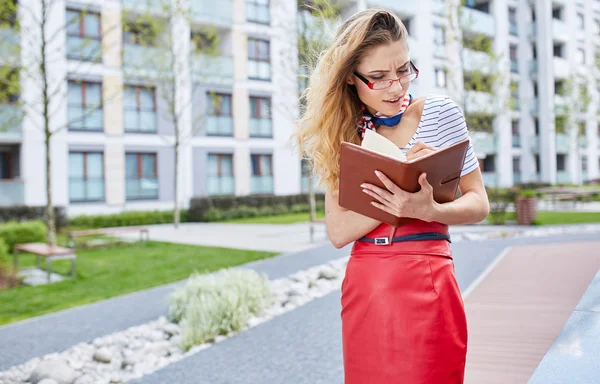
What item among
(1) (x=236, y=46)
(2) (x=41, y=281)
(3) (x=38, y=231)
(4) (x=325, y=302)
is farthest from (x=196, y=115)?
(4) (x=325, y=302)

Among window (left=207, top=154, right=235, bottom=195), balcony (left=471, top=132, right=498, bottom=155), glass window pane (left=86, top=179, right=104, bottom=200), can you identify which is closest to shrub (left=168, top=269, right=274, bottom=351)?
glass window pane (left=86, top=179, right=104, bottom=200)

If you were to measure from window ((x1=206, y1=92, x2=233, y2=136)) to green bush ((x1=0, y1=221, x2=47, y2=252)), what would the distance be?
1187 centimetres

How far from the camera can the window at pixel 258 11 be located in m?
26.0

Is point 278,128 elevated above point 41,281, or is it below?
above

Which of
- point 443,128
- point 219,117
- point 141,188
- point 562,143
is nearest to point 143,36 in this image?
point 219,117

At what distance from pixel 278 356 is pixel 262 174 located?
2198 centimetres

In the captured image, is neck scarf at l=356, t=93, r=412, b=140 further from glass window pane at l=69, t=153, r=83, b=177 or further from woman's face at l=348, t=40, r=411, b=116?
glass window pane at l=69, t=153, r=83, b=177

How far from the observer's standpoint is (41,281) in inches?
358

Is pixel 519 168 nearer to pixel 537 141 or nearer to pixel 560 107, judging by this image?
pixel 537 141

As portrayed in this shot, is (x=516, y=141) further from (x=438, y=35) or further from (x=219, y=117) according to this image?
(x=219, y=117)

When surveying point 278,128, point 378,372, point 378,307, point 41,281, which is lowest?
point 41,281

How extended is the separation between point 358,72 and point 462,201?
0.57 m

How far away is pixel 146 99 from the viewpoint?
2348cm

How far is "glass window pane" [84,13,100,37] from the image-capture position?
22000 millimetres
